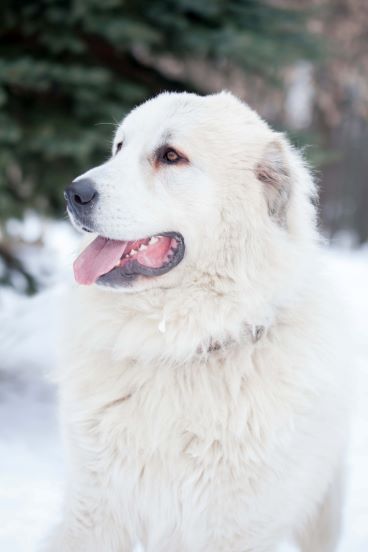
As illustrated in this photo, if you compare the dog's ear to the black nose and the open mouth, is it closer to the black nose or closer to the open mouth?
the open mouth

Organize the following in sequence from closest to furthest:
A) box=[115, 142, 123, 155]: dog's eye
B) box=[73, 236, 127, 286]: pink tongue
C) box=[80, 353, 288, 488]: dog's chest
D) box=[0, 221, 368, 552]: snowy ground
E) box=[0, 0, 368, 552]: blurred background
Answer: box=[80, 353, 288, 488]: dog's chest
box=[73, 236, 127, 286]: pink tongue
box=[115, 142, 123, 155]: dog's eye
box=[0, 221, 368, 552]: snowy ground
box=[0, 0, 368, 552]: blurred background

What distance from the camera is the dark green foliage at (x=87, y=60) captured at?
4008 mm

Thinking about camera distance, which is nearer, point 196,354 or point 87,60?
point 196,354

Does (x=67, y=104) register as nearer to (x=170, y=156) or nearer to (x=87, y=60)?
(x=87, y=60)

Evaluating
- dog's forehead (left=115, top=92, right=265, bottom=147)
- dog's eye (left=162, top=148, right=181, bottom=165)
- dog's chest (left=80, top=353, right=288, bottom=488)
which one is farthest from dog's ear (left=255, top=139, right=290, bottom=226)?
dog's chest (left=80, top=353, right=288, bottom=488)

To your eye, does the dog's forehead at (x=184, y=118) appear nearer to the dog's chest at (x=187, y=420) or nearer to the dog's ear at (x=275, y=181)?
the dog's ear at (x=275, y=181)

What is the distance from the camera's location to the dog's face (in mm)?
2482

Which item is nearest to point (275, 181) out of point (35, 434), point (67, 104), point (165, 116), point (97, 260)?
point (165, 116)

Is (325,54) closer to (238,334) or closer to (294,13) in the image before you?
(294,13)

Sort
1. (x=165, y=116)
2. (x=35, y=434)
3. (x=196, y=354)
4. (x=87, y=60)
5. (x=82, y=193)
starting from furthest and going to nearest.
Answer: (x=35, y=434), (x=87, y=60), (x=165, y=116), (x=196, y=354), (x=82, y=193)

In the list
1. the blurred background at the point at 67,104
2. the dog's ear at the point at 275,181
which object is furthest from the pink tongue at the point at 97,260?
the blurred background at the point at 67,104

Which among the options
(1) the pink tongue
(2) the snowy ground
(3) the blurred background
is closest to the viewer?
(1) the pink tongue

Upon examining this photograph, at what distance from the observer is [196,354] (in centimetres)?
255

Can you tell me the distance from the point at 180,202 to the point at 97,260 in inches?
14.7
